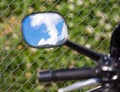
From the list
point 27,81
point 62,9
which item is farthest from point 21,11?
point 27,81

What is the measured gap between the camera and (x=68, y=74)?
128 centimetres

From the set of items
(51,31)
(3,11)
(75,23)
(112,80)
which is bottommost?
(112,80)

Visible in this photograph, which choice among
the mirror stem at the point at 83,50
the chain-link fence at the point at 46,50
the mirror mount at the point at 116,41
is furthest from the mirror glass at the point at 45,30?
the chain-link fence at the point at 46,50

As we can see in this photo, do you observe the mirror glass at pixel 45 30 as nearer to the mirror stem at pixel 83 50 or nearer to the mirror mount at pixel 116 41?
the mirror stem at pixel 83 50

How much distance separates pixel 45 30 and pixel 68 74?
19cm

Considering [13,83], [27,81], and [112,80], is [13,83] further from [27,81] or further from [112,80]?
[112,80]

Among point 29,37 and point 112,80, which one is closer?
point 112,80

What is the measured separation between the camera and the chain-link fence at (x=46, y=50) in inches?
140

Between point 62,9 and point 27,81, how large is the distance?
0.84 meters

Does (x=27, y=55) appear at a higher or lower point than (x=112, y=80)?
higher

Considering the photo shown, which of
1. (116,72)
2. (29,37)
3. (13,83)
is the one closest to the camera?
(116,72)

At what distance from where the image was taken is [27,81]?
356 cm

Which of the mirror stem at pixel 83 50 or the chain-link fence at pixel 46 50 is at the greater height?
the chain-link fence at pixel 46 50

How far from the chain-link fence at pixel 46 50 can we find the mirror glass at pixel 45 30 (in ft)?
7.03
